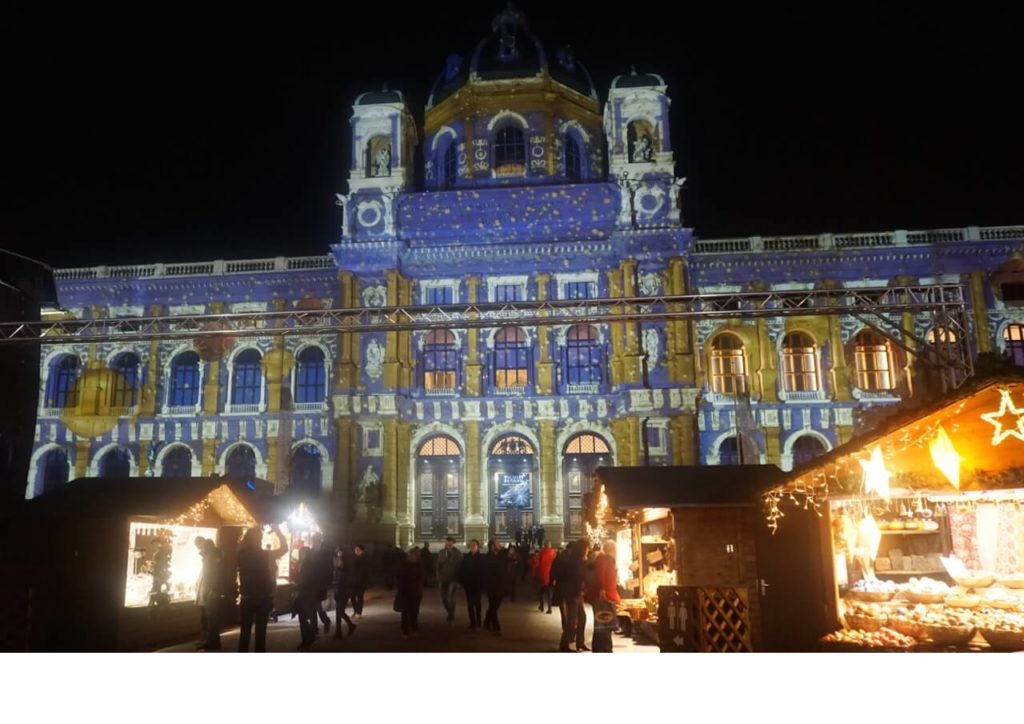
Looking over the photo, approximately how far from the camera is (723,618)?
9.89 metres

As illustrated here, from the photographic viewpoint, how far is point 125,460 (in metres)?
28.5

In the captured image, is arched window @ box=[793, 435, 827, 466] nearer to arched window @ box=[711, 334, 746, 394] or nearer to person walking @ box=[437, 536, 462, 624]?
arched window @ box=[711, 334, 746, 394]

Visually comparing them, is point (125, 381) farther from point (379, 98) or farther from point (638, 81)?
point (638, 81)

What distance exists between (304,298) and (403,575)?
18585 mm

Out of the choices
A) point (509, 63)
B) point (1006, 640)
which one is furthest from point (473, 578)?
point (509, 63)

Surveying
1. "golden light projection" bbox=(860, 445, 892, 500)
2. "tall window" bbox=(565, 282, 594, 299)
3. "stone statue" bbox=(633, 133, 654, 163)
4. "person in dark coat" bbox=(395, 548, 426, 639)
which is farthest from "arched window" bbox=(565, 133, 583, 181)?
"golden light projection" bbox=(860, 445, 892, 500)

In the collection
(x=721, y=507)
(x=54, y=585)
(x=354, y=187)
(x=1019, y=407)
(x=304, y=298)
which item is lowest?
(x=54, y=585)

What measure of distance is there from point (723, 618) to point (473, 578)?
467 cm

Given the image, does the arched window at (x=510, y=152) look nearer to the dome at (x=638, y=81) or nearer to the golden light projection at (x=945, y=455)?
the dome at (x=638, y=81)

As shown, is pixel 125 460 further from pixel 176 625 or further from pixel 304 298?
pixel 176 625

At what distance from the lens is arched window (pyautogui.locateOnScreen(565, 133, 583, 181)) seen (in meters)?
30.3
